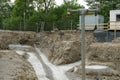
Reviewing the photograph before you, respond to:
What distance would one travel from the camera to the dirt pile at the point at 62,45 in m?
43.4

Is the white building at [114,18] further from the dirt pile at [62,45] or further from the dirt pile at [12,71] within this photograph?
the dirt pile at [12,71]

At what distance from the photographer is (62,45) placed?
45.6 m

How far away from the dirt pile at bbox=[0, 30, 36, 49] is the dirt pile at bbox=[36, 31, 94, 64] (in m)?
1.20

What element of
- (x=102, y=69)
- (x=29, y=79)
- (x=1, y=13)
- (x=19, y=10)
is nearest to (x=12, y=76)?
(x=29, y=79)

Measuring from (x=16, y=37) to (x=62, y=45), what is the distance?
10.6 metres

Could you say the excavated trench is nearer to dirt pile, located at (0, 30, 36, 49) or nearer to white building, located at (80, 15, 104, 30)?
dirt pile, located at (0, 30, 36, 49)

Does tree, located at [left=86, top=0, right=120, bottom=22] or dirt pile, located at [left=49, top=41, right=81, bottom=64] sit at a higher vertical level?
tree, located at [left=86, top=0, right=120, bottom=22]

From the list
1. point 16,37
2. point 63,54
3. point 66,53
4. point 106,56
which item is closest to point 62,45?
point 66,53

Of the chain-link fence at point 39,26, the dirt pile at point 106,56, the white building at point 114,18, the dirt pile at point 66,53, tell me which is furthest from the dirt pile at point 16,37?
the dirt pile at point 106,56

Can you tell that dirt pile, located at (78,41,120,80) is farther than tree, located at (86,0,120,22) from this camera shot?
No

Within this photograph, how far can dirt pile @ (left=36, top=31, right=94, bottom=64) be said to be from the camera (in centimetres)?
4344

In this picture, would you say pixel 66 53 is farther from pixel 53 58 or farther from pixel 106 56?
pixel 106 56

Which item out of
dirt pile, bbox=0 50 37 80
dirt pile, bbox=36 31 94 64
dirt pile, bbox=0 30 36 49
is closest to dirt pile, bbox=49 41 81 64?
dirt pile, bbox=36 31 94 64

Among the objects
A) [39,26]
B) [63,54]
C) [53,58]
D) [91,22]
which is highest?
[91,22]
